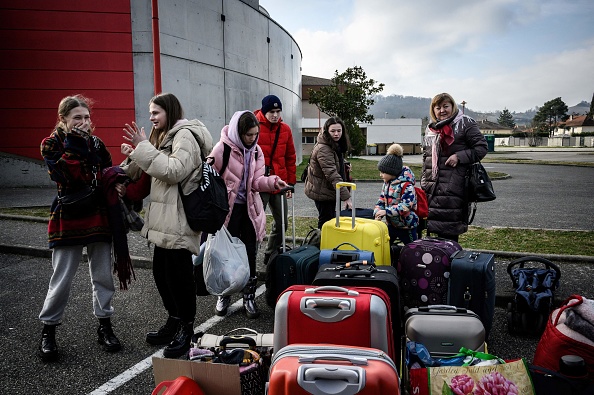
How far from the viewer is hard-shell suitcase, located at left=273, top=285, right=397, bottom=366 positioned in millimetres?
2502

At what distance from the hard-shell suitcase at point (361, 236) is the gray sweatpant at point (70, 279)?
78.3 inches

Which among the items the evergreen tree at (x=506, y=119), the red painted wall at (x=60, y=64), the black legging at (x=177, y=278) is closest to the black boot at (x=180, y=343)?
the black legging at (x=177, y=278)

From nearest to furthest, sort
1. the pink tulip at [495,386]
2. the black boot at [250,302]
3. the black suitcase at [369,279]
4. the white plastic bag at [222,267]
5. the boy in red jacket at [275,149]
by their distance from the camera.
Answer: the pink tulip at [495,386] < the black suitcase at [369,279] < the white plastic bag at [222,267] < the black boot at [250,302] < the boy in red jacket at [275,149]

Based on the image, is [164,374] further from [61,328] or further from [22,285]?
[22,285]

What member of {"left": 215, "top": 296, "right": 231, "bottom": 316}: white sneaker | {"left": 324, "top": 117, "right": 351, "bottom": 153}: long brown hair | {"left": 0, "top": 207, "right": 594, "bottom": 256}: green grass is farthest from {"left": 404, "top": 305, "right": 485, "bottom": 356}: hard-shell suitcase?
{"left": 0, "top": 207, "right": 594, "bottom": 256}: green grass

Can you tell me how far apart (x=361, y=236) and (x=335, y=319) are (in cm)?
180

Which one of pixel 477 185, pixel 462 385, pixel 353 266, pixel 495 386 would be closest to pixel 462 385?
pixel 462 385

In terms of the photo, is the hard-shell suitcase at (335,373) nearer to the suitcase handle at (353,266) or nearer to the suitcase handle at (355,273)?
the suitcase handle at (355,273)

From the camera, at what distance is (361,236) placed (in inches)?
168

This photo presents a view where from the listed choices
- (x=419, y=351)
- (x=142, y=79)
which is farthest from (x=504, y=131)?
(x=419, y=351)

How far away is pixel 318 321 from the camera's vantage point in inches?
101

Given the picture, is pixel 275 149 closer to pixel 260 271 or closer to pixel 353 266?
pixel 260 271

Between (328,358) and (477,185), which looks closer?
(328,358)

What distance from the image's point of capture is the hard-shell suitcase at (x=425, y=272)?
149 inches
